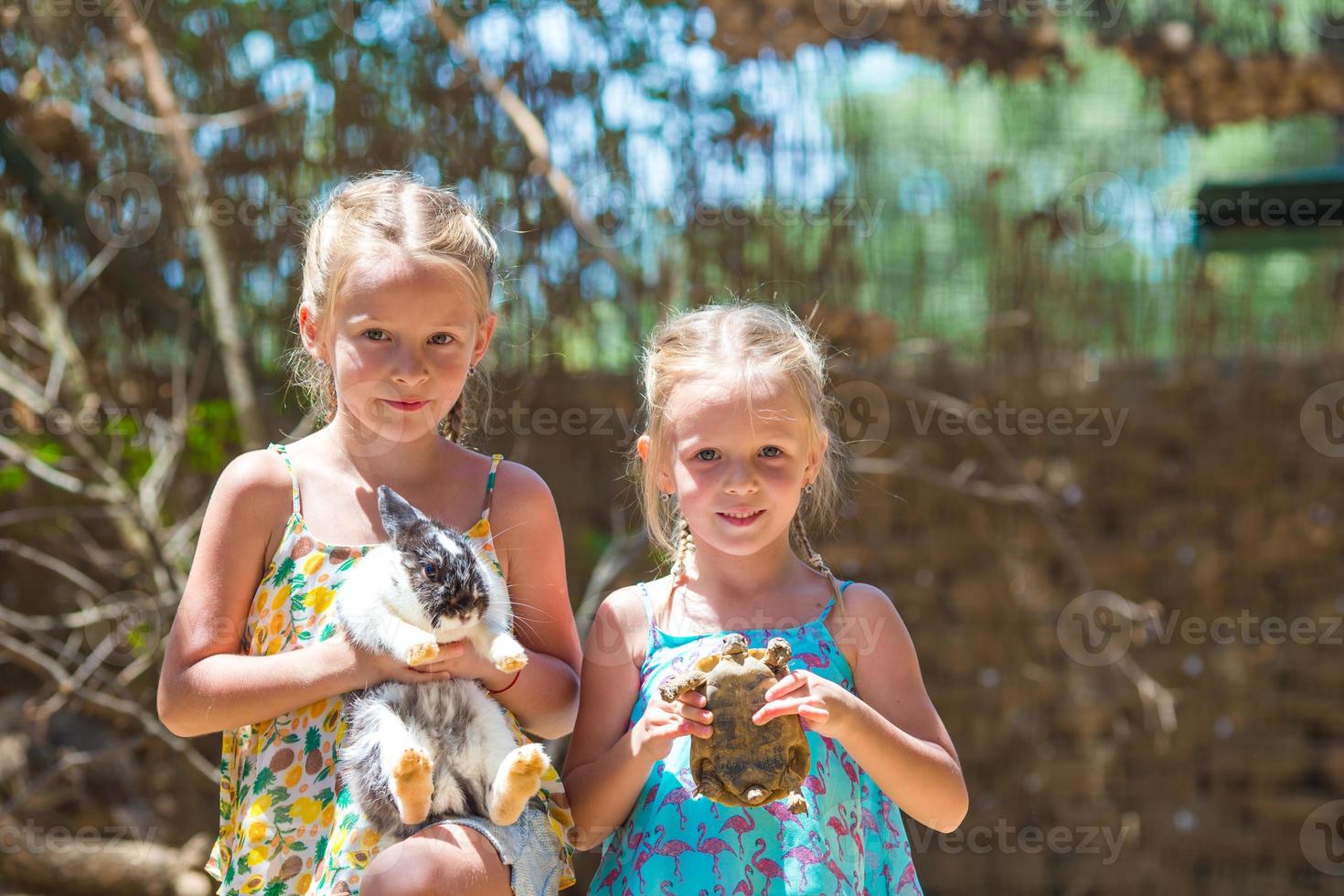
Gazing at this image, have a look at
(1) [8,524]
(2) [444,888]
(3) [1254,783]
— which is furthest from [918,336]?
(1) [8,524]

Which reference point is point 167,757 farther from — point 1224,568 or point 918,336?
point 1224,568

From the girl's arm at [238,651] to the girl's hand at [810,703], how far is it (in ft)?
1.99

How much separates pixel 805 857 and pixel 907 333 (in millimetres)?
3043

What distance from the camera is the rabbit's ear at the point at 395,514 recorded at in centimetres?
218

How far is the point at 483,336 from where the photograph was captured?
247 centimetres

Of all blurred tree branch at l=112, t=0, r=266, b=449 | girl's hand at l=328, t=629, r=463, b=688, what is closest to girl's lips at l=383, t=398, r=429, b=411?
girl's hand at l=328, t=629, r=463, b=688

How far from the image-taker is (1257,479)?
5.00m

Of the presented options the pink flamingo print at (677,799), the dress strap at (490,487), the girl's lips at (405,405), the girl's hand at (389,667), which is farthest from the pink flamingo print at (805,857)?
the girl's lips at (405,405)

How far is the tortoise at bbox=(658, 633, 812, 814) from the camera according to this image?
208 centimetres

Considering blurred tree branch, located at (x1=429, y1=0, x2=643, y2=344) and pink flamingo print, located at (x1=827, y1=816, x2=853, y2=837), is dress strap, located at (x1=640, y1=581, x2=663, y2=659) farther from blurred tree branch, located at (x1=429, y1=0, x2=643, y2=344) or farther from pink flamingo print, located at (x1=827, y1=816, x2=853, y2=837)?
blurred tree branch, located at (x1=429, y1=0, x2=643, y2=344)

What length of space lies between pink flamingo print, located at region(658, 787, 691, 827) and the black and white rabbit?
35 cm

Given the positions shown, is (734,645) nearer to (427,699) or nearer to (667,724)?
(667,724)

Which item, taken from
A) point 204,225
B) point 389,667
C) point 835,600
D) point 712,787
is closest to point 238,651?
point 389,667

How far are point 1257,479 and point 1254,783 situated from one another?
126cm
